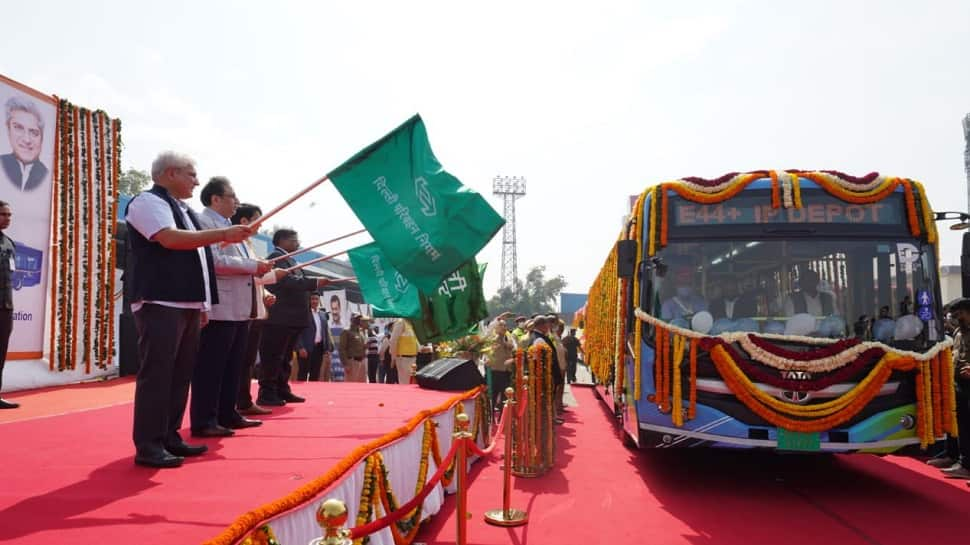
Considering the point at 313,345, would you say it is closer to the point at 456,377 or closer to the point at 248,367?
the point at 456,377

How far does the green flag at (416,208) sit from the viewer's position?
18.3 feet

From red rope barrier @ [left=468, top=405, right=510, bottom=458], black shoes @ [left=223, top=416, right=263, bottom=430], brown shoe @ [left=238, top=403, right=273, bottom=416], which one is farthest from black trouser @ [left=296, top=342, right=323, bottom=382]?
red rope barrier @ [left=468, top=405, right=510, bottom=458]

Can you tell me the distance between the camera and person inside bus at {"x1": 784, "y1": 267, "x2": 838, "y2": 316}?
20.0 feet

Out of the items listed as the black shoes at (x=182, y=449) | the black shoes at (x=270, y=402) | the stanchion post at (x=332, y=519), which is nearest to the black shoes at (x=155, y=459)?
the black shoes at (x=182, y=449)

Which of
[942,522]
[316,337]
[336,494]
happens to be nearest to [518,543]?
[336,494]

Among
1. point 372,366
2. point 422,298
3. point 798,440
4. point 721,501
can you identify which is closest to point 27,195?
point 422,298

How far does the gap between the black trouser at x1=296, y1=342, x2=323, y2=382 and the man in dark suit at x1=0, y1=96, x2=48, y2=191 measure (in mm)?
4730

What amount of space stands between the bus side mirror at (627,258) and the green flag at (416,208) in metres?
1.39

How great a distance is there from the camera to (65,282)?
1046 cm

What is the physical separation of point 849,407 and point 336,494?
4.50 metres

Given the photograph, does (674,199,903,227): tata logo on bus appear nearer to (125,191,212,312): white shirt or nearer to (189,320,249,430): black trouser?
(189,320,249,430): black trouser

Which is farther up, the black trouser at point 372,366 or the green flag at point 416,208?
the green flag at point 416,208

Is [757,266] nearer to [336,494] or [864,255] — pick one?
[864,255]

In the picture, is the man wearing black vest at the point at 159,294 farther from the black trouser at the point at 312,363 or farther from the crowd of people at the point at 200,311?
the black trouser at the point at 312,363
